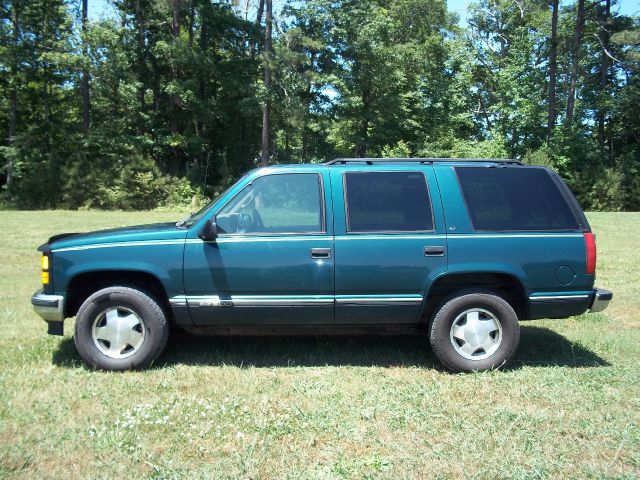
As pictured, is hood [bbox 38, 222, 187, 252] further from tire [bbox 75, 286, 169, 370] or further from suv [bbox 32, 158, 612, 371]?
tire [bbox 75, 286, 169, 370]

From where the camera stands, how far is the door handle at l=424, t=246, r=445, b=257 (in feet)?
16.0

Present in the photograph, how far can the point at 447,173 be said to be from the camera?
516 centimetres

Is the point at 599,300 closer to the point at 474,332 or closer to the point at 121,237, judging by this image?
the point at 474,332

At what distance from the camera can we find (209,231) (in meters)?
4.72

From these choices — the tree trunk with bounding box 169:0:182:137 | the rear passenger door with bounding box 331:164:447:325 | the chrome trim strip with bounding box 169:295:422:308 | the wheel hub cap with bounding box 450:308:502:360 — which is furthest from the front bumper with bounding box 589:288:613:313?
the tree trunk with bounding box 169:0:182:137

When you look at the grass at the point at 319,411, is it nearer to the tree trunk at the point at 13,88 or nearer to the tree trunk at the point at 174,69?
the tree trunk at the point at 174,69

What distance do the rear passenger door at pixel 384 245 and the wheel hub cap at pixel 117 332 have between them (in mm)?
1772

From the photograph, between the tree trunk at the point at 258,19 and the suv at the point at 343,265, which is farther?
the tree trunk at the point at 258,19

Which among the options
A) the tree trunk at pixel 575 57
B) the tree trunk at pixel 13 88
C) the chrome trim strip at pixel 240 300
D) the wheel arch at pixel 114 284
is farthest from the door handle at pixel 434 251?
the tree trunk at pixel 575 57

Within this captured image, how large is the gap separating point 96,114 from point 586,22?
31.9 meters

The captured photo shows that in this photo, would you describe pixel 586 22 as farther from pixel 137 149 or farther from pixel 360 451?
pixel 360 451

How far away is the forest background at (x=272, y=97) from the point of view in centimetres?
2939

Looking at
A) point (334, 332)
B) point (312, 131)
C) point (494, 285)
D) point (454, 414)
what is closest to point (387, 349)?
point (334, 332)

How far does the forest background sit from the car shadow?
78.8 feet
